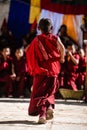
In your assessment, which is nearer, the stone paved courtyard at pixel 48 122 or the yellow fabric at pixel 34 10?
the stone paved courtyard at pixel 48 122

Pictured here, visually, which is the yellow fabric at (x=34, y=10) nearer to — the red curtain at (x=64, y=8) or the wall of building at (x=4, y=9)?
the red curtain at (x=64, y=8)

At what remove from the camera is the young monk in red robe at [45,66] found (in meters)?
6.79

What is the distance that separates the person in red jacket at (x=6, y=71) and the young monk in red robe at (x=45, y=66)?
15.8ft

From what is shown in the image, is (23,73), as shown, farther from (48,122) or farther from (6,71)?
(48,122)

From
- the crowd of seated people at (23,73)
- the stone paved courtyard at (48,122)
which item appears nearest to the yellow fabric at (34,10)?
the crowd of seated people at (23,73)

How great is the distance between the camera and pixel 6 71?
1193 cm

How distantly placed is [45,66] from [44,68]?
1.3 inches

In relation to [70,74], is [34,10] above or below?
above

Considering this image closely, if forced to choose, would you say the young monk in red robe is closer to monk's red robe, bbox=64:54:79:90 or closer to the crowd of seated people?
the crowd of seated people

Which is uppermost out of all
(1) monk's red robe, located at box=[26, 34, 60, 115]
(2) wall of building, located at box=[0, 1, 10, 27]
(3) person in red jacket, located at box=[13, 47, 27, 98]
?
(2) wall of building, located at box=[0, 1, 10, 27]

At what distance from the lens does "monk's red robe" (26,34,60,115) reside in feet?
22.3

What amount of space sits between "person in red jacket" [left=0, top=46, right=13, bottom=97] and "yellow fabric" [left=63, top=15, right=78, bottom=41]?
2376 mm

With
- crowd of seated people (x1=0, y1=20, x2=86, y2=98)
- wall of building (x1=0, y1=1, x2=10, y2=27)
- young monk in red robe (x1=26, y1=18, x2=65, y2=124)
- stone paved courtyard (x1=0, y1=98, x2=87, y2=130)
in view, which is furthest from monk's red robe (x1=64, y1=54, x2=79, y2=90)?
young monk in red robe (x1=26, y1=18, x2=65, y2=124)

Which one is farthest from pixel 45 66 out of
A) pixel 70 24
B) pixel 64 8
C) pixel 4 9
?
pixel 4 9
